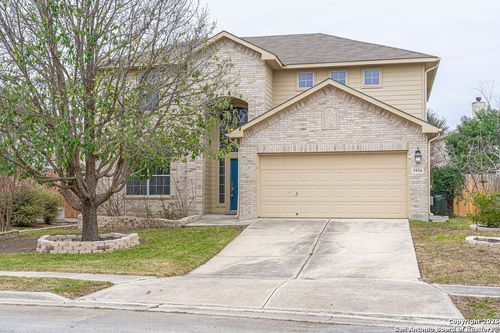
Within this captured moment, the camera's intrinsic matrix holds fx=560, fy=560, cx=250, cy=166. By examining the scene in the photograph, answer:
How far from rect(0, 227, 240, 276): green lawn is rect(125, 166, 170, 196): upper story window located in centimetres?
467

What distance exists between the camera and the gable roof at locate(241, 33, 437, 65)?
70.6 ft

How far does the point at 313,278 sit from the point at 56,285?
4.94m

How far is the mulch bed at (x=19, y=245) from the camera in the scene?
51.1 ft

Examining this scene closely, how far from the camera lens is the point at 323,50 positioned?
23078 mm

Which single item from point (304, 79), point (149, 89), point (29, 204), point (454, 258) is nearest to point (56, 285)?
point (149, 89)

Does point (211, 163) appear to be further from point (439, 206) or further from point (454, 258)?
point (454, 258)

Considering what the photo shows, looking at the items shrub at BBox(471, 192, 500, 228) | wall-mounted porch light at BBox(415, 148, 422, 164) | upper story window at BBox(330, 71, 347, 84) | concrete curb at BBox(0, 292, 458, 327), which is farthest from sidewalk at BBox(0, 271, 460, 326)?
upper story window at BBox(330, 71, 347, 84)

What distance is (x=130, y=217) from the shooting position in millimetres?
20234

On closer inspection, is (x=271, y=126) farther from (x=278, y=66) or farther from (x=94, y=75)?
(x=94, y=75)

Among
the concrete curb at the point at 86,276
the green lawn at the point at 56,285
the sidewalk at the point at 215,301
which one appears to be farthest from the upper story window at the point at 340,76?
the green lawn at the point at 56,285

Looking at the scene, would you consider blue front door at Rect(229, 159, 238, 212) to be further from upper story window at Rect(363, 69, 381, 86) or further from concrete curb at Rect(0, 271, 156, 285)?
concrete curb at Rect(0, 271, 156, 285)

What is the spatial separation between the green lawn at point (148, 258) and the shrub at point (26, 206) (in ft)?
23.7

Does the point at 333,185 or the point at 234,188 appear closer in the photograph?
the point at 333,185

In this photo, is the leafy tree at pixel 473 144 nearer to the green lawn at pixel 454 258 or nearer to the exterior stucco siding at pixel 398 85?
the exterior stucco siding at pixel 398 85
